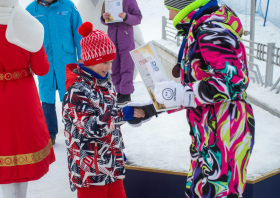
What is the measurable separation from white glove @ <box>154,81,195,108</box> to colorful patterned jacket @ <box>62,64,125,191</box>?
14.4 inches

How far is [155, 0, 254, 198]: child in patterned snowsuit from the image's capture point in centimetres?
112

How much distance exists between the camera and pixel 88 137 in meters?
1.49

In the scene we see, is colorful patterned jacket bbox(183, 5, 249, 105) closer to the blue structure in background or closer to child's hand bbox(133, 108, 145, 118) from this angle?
child's hand bbox(133, 108, 145, 118)

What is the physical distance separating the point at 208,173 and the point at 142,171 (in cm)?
86

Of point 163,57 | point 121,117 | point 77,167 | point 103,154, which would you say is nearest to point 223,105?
point 121,117

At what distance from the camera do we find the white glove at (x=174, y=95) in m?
1.12

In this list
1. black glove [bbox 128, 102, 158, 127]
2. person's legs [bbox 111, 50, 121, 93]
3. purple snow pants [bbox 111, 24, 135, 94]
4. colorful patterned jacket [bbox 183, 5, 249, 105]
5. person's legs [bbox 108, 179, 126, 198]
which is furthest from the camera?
person's legs [bbox 111, 50, 121, 93]

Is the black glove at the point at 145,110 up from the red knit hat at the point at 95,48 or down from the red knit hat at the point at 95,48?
down

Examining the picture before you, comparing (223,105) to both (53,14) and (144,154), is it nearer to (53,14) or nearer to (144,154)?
(144,154)

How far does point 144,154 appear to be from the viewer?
2.35 meters

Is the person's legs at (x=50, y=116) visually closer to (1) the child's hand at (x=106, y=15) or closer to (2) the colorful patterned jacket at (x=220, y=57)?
(1) the child's hand at (x=106, y=15)

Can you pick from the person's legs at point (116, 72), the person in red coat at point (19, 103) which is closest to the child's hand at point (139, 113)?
the person in red coat at point (19, 103)

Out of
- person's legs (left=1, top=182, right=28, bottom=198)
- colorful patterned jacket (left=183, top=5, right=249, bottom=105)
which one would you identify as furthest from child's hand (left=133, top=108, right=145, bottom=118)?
person's legs (left=1, top=182, right=28, bottom=198)

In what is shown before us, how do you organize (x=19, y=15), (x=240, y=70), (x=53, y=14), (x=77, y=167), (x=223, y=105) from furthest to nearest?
(x=53, y=14) < (x=19, y=15) < (x=77, y=167) < (x=223, y=105) < (x=240, y=70)
